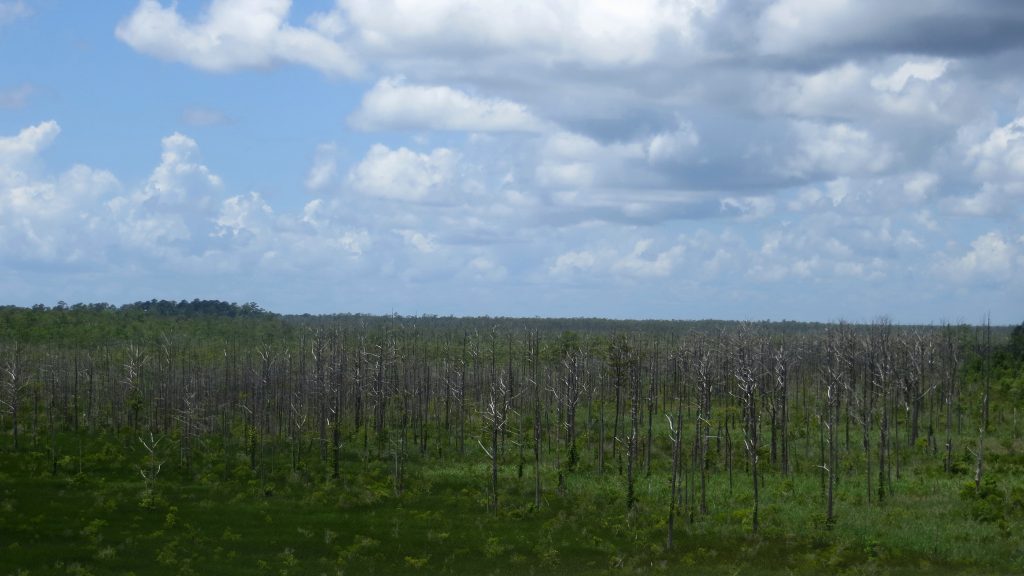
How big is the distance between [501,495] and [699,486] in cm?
1800

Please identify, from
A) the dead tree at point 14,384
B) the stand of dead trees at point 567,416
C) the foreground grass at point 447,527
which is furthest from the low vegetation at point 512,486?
the dead tree at point 14,384

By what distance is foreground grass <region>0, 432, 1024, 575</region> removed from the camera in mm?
56250

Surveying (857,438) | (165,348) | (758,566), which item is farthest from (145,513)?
(857,438)

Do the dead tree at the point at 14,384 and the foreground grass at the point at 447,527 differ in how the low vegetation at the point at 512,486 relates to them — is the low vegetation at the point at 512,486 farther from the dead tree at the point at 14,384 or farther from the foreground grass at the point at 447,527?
the dead tree at the point at 14,384

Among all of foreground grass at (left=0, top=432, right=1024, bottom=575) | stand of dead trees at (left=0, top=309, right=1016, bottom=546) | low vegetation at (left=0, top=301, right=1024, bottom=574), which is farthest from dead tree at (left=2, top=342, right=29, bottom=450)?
foreground grass at (left=0, top=432, right=1024, bottom=575)

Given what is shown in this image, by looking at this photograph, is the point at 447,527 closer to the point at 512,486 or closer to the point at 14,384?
the point at 512,486

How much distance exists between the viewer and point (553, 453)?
354 feet

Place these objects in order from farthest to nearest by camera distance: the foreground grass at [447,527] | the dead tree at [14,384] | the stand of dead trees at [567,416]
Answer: the stand of dead trees at [567,416]
the dead tree at [14,384]
the foreground grass at [447,527]

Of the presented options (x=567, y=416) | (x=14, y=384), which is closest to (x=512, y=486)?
(x=567, y=416)

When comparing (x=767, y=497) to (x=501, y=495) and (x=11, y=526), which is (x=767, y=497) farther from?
(x=11, y=526)

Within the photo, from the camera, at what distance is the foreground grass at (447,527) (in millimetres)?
56250

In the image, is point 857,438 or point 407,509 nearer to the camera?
point 407,509

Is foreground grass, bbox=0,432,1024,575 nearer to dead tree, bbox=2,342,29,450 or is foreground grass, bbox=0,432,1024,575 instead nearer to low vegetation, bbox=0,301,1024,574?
low vegetation, bbox=0,301,1024,574

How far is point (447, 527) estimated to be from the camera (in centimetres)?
6725
